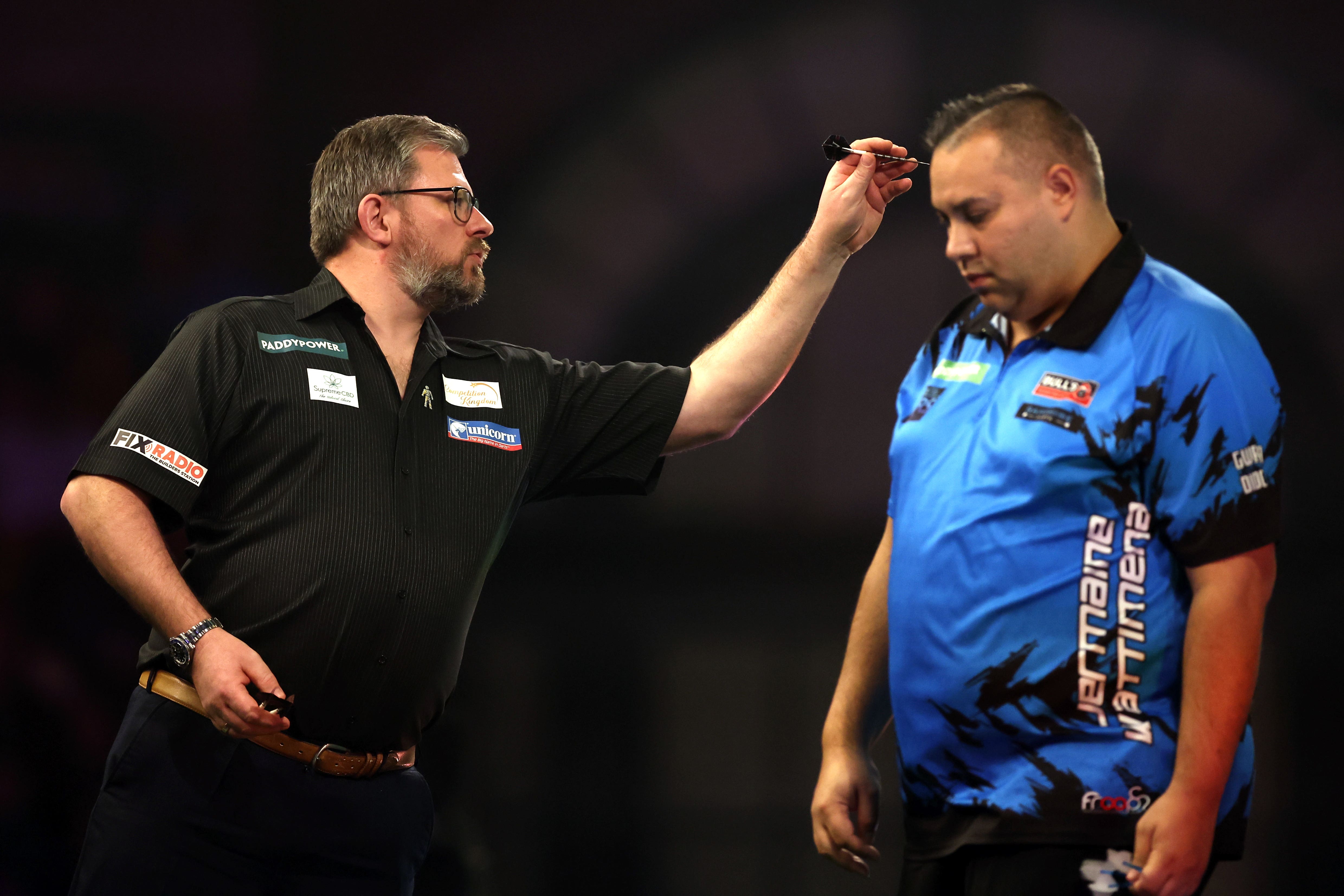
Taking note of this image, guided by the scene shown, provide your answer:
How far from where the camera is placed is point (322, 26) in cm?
369

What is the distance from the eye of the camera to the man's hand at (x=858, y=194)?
2.12 m

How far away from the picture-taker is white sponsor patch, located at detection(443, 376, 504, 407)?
227cm

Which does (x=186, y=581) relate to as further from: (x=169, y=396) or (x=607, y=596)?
(x=607, y=596)

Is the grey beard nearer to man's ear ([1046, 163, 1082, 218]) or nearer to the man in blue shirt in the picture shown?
the man in blue shirt

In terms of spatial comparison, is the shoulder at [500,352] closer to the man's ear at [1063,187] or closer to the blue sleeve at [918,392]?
the blue sleeve at [918,392]

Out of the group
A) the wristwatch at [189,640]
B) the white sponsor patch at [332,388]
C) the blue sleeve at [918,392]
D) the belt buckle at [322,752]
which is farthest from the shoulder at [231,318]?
the blue sleeve at [918,392]

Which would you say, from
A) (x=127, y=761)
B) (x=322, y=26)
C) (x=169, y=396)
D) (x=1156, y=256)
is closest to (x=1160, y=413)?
(x=169, y=396)

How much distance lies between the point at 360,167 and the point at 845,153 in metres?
1.03

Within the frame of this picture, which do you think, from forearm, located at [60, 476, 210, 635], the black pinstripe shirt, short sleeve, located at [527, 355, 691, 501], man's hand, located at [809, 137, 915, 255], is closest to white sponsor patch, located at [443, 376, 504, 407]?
the black pinstripe shirt

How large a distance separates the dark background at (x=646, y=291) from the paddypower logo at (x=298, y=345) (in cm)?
156

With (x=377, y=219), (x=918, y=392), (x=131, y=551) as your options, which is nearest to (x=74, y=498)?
(x=131, y=551)

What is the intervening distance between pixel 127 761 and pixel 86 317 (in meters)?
2.04

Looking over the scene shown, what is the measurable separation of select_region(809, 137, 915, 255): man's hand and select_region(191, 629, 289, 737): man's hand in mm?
1266

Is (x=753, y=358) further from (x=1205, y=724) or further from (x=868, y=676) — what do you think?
(x=1205, y=724)
